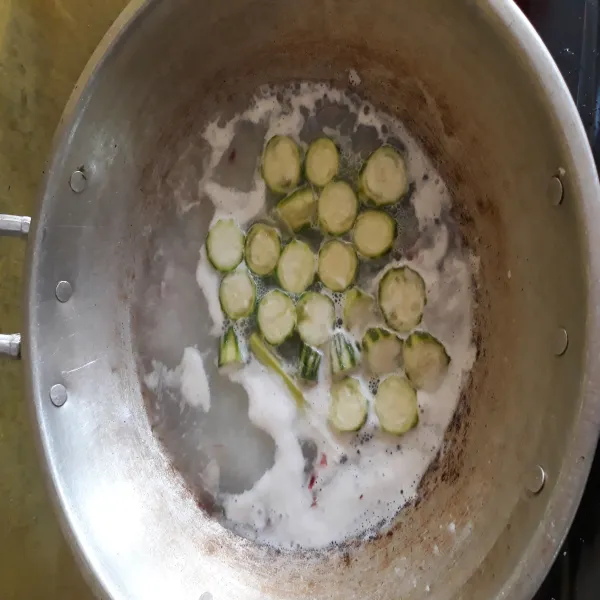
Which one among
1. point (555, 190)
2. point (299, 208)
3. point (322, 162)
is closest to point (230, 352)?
point (299, 208)

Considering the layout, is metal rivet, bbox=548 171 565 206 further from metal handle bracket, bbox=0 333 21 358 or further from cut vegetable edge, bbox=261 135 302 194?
metal handle bracket, bbox=0 333 21 358

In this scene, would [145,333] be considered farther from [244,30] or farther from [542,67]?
[542,67]

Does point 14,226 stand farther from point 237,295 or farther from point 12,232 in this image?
point 237,295

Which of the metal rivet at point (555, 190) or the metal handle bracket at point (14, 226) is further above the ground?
the metal handle bracket at point (14, 226)

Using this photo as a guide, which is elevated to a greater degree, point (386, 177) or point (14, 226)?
point (386, 177)

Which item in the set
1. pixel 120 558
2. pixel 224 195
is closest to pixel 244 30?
pixel 224 195

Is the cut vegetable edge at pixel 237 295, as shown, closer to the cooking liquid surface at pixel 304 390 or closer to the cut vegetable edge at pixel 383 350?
the cooking liquid surface at pixel 304 390

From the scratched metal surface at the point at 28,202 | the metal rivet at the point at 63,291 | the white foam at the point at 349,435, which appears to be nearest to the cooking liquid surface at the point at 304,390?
the white foam at the point at 349,435
